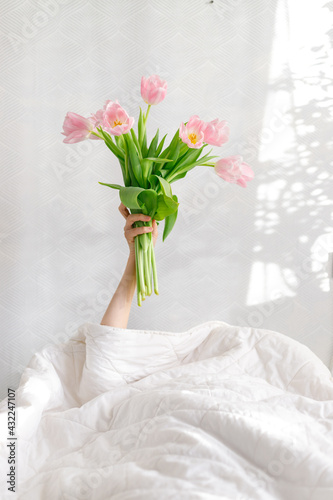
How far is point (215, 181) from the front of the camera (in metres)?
1.99

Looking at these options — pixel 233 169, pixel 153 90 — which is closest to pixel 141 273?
pixel 233 169

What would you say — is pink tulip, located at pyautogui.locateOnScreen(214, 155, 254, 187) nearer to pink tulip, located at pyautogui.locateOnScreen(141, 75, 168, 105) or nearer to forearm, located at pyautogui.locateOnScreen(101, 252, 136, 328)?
pink tulip, located at pyautogui.locateOnScreen(141, 75, 168, 105)

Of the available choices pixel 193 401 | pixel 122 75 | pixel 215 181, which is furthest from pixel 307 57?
pixel 193 401

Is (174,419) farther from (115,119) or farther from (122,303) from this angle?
(115,119)

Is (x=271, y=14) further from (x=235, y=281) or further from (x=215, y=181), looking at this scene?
(x=235, y=281)

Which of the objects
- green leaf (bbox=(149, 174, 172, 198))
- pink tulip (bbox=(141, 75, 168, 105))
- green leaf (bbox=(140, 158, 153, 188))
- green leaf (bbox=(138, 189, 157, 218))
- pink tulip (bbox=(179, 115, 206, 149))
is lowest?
green leaf (bbox=(138, 189, 157, 218))

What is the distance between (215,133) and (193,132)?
0.23 feet

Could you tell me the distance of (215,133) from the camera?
1.34 m

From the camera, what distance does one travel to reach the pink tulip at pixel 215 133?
1.33 meters

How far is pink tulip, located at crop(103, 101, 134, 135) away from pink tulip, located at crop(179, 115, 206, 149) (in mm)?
155

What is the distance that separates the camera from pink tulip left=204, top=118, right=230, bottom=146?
133 centimetres

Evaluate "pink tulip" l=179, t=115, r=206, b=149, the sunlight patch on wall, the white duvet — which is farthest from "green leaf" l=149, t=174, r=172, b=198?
the sunlight patch on wall

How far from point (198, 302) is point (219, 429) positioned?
3.45 feet

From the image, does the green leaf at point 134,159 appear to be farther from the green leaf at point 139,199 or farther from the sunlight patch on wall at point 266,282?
the sunlight patch on wall at point 266,282
